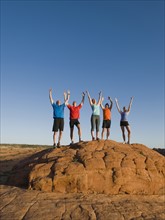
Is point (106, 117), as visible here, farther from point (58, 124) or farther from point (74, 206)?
point (74, 206)

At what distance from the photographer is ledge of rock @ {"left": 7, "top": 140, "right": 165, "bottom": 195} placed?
35.6 feet

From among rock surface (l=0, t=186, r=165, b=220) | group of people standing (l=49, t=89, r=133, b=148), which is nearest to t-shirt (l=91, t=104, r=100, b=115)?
group of people standing (l=49, t=89, r=133, b=148)

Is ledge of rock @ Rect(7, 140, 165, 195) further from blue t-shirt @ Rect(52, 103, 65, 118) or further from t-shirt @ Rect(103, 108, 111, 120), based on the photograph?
blue t-shirt @ Rect(52, 103, 65, 118)

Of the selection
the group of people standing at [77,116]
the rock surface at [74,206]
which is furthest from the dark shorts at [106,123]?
the rock surface at [74,206]

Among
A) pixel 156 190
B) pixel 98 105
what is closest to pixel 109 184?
pixel 156 190

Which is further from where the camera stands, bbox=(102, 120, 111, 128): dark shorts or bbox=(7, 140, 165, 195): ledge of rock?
bbox=(102, 120, 111, 128): dark shorts

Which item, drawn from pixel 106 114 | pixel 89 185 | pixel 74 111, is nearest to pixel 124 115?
pixel 106 114

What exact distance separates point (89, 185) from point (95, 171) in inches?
26.4

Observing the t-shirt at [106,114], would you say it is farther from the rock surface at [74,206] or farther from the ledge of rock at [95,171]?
the rock surface at [74,206]

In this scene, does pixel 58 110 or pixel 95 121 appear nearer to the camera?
pixel 58 110

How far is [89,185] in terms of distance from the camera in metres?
10.9

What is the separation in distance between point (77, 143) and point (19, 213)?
581 cm

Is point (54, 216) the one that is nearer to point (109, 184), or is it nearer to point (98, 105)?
point (109, 184)

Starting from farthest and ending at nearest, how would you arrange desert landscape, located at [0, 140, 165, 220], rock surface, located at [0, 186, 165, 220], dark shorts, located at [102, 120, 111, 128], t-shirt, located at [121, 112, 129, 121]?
1. t-shirt, located at [121, 112, 129, 121]
2. dark shorts, located at [102, 120, 111, 128]
3. desert landscape, located at [0, 140, 165, 220]
4. rock surface, located at [0, 186, 165, 220]
